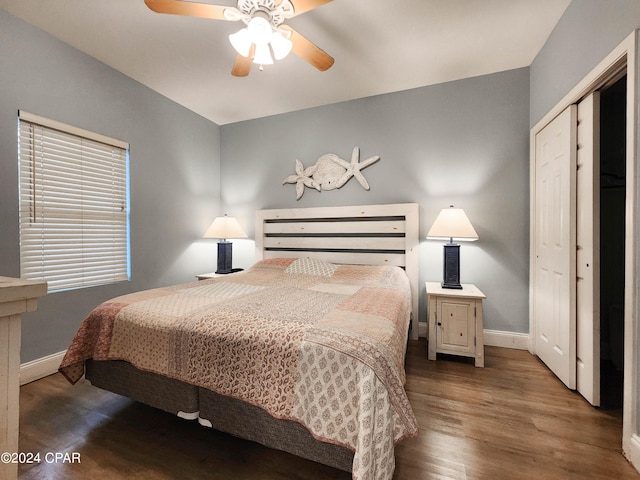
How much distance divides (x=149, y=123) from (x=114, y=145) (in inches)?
19.7

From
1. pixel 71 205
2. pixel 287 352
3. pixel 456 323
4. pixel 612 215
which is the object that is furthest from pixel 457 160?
pixel 71 205

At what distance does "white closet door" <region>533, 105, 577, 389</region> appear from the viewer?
191cm

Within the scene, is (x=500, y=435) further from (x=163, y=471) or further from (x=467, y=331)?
(x=163, y=471)

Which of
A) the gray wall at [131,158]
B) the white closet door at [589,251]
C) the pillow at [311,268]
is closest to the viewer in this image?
the white closet door at [589,251]

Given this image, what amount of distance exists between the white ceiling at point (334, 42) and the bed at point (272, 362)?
1983 millimetres

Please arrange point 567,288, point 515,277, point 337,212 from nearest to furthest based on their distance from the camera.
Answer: point 567,288
point 515,277
point 337,212

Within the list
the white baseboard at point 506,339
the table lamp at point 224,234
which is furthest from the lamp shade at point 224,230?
the white baseboard at point 506,339

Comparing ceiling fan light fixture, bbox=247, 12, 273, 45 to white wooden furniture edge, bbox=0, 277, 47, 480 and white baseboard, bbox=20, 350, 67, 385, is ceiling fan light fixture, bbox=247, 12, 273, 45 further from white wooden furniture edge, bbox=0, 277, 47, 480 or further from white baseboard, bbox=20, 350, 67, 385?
white baseboard, bbox=20, 350, 67, 385

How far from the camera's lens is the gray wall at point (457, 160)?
262 centimetres

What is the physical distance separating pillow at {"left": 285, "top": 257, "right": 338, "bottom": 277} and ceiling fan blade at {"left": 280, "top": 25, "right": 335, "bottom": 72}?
5.68 ft

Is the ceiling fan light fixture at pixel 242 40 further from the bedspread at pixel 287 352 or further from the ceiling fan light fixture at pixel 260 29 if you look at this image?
the bedspread at pixel 287 352

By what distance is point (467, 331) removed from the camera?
2.30 metres

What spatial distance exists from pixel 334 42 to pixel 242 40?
3.25 feet

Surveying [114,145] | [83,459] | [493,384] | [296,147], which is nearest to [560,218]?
[493,384]
